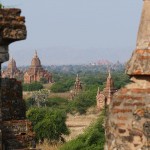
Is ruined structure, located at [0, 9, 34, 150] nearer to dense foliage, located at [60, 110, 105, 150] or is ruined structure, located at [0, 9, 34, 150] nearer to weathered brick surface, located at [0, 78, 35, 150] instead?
weathered brick surface, located at [0, 78, 35, 150]

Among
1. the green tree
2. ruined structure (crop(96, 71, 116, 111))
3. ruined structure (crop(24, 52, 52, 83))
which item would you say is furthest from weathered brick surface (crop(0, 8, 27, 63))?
ruined structure (crop(24, 52, 52, 83))

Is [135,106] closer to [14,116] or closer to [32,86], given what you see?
[14,116]

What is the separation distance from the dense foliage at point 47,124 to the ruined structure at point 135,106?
2895cm

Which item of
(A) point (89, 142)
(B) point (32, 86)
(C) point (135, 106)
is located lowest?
(B) point (32, 86)

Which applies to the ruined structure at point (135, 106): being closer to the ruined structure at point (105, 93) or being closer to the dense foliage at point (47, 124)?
the dense foliage at point (47, 124)

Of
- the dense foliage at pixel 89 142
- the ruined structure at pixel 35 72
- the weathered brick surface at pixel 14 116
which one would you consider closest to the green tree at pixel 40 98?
the ruined structure at pixel 35 72

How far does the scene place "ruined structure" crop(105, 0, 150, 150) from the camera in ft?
14.8

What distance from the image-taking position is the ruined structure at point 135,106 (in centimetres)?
450

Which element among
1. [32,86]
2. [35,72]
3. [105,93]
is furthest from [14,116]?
[35,72]

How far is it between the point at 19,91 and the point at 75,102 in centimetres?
5809

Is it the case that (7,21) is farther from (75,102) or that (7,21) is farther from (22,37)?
(75,102)

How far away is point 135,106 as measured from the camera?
458 cm

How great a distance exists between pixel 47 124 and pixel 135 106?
30.3 meters

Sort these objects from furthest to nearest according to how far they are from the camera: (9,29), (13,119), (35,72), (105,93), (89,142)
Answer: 1. (35,72)
2. (105,93)
3. (89,142)
4. (13,119)
5. (9,29)
